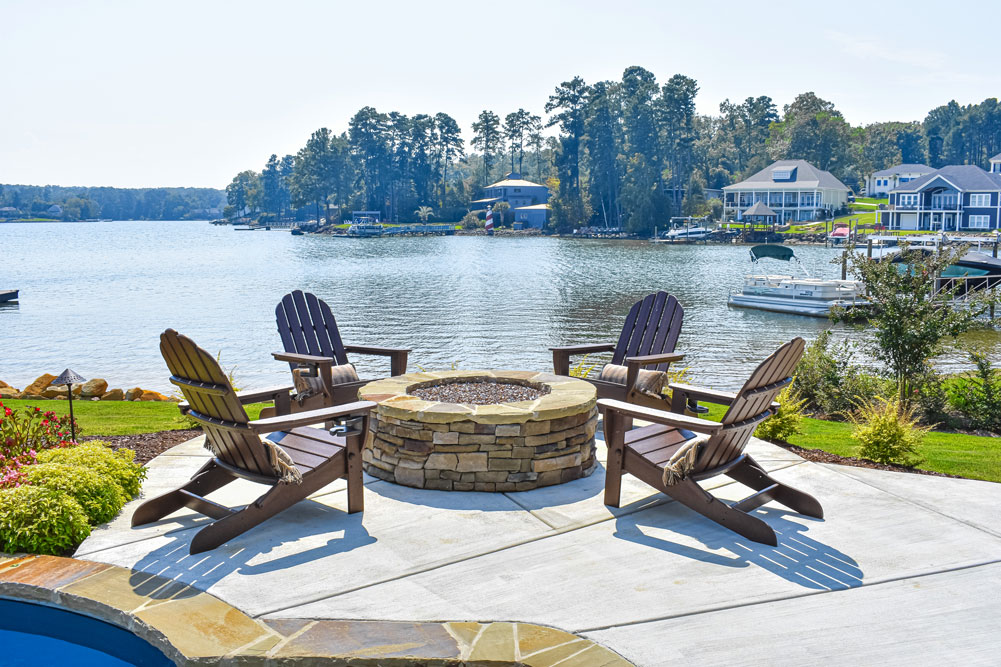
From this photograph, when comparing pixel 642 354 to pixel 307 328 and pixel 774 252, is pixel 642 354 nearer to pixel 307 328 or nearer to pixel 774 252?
pixel 307 328

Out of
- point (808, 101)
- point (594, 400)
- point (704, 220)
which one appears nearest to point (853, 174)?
point (808, 101)

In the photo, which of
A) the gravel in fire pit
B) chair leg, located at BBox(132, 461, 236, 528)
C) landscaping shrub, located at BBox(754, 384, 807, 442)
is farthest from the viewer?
landscaping shrub, located at BBox(754, 384, 807, 442)

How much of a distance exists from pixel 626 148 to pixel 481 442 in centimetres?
9170

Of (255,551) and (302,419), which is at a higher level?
(302,419)

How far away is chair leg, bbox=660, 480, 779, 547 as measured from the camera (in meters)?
4.13

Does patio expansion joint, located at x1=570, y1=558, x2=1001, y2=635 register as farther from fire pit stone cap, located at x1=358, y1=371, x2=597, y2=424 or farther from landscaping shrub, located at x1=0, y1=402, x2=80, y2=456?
landscaping shrub, located at x1=0, y1=402, x2=80, y2=456

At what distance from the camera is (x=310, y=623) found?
10.6 ft

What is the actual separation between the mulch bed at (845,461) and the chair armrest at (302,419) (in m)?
3.37

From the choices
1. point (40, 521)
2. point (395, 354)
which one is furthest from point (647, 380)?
point (40, 521)

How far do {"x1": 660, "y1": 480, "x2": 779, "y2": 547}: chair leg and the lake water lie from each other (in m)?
11.1

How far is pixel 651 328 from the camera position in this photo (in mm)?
6773

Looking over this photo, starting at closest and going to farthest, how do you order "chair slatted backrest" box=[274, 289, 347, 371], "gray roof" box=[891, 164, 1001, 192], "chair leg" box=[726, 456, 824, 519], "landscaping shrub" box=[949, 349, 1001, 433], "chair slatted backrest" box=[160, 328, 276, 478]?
"chair slatted backrest" box=[160, 328, 276, 478], "chair leg" box=[726, 456, 824, 519], "chair slatted backrest" box=[274, 289, 347, 371], "landscaping shrub" box=[949, 349, 1001, 433], "gray roof" box=[891, 164, 1001, 192]

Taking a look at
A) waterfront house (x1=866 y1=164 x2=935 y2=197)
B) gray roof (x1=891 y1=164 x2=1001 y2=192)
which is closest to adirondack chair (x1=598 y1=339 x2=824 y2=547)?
gray roof (x1=891 y1=164 x2=1001 y2=192)

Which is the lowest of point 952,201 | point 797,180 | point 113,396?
point 113,396
